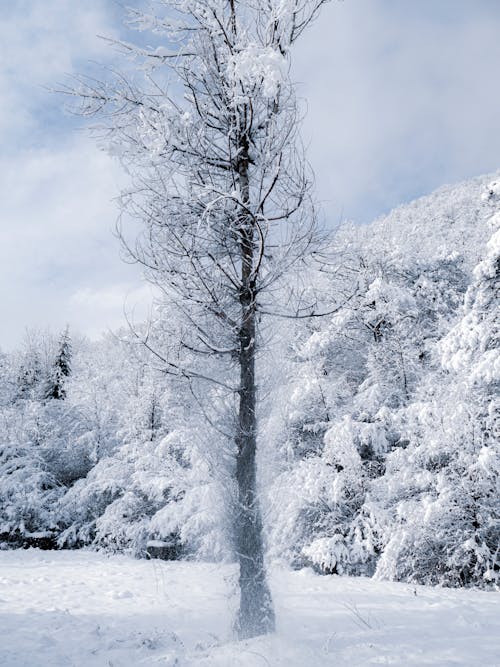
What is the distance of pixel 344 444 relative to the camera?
1097 cm

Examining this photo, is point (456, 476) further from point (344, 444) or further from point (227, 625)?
point (227, 625)

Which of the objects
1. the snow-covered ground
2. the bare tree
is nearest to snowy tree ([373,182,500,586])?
the snow-covered ground

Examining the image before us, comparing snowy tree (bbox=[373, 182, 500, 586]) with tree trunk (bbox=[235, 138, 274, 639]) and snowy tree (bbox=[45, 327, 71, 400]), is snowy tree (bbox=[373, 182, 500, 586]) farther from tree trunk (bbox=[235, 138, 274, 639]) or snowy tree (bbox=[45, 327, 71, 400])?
snowy tree (bbox=[45, 327, 71, 400])

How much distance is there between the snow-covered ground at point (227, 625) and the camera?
3902mm

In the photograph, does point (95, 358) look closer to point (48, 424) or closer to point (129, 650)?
point (48, 424)

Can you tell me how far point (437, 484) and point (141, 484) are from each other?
29.8 feet

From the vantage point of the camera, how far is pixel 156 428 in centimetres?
1781

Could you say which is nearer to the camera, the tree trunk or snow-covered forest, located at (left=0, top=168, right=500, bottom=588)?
the tree trunk

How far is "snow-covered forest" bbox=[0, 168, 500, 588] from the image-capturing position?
5.35 metres

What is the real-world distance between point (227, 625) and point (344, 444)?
21.4 feet

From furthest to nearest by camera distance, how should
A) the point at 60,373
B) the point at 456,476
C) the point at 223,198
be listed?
the point at 60,373 → the point at 456,476 → the point at 223,198

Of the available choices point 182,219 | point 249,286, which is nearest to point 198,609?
point 249,286

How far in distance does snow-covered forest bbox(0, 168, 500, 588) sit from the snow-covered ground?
2.87ft

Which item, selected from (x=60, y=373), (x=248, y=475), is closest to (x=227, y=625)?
(x=248, y=475)
